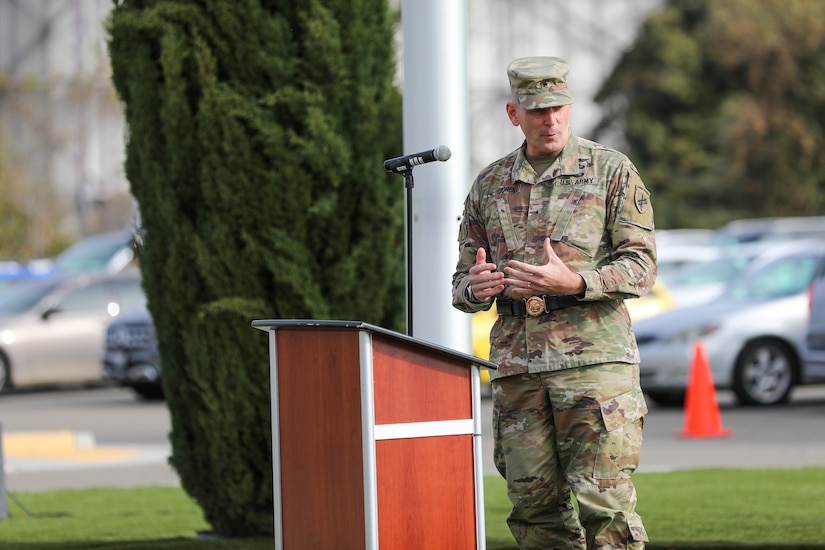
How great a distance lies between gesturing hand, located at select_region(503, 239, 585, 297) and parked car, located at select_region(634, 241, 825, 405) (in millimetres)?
10271

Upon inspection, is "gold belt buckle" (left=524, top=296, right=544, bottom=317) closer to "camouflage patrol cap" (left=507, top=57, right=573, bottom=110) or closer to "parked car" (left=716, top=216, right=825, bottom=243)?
"camouflage patrol cap" (left=507, top=57, right=573, bottom=110)

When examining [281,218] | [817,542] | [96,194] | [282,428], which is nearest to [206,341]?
[281,218]

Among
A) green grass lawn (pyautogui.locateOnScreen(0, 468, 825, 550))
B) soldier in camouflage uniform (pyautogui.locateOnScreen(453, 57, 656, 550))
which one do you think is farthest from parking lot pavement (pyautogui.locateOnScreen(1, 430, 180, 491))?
soldier in camouflage uniform (pyautogui.locateOnScreen(453, 57, 656, 550))

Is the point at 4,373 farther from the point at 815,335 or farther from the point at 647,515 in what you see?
the point at 647,515

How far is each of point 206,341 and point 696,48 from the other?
40.3 metres

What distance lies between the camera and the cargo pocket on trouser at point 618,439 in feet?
16.0

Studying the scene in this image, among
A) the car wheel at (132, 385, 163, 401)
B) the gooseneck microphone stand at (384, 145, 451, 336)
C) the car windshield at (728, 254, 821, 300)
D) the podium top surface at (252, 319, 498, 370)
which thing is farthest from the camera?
the car wheel at (132, 385, 163, 401)

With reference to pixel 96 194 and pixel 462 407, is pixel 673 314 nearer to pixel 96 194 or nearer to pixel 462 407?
pixel 462 407

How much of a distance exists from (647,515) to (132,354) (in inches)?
472

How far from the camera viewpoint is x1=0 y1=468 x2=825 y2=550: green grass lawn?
7309 millimetres

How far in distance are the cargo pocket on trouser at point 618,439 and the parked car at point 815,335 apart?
30.1 ft

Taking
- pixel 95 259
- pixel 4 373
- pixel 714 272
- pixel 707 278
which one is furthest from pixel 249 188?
pixel 95 259

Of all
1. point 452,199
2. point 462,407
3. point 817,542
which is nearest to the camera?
point 462,407

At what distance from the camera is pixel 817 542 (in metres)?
6.99
